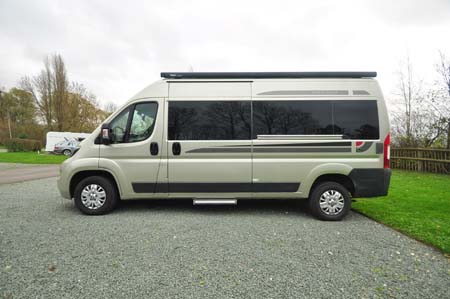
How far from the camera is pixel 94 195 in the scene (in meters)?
4.18

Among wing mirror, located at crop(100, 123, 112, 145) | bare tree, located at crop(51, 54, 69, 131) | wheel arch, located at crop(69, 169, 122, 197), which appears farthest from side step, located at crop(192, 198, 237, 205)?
bare tree, located at crop(51, 54, 69, 131)

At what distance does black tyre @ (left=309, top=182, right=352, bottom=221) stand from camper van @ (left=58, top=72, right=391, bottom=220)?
0.02m

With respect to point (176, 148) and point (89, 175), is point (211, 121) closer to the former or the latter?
point (176, 148)

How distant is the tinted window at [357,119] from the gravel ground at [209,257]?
1.70m

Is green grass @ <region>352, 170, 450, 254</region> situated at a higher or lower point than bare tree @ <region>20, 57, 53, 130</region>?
lower

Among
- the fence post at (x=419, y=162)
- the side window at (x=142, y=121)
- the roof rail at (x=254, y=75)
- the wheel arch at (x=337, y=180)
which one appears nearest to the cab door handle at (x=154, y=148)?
the side window at (x=142, y=121)

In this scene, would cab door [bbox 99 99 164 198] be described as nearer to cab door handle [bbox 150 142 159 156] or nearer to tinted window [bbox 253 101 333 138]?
cab door handle [bbox 150 142 159 156]

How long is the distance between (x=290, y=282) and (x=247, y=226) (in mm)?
1502

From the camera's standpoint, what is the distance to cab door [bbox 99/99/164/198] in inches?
162

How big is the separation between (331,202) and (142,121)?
13.2ft

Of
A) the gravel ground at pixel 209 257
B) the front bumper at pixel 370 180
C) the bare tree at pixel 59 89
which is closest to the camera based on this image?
the gravel ground at pixel 209 257

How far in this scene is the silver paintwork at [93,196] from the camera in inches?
164

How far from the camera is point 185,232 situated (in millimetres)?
3486

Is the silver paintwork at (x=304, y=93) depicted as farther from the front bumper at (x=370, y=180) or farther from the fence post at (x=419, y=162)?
the fence post at (x=419, y=162)
